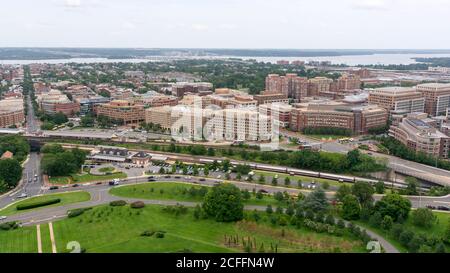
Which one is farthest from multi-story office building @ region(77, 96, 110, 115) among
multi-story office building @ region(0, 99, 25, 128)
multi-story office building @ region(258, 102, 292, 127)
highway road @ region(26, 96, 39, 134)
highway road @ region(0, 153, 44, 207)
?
highway road @ region(0, 153, 44, 207)

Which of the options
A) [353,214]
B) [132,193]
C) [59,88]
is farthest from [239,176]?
[59,88]

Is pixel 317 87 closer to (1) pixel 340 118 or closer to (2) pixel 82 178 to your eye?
(1) pixel 340 118

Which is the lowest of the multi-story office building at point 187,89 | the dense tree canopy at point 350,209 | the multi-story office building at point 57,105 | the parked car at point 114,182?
the parked car at point 114,182

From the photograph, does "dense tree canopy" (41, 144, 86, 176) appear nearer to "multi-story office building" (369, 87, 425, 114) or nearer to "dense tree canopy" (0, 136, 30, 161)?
"dense tree canopy" (0, 136, 30, 161)

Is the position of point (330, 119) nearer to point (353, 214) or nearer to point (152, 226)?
point (353, 214)

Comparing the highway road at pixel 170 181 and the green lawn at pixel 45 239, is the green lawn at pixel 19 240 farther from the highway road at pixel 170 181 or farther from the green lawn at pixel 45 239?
the highway road at pixel 170 181

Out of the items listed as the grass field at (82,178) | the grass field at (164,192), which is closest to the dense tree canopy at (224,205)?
the grass field at (164,192)
